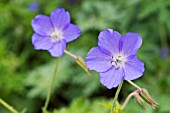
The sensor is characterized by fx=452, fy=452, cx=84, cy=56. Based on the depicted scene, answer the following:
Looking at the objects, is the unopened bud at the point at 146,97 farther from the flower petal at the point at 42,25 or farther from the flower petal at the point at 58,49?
the flower petal at the point at 42,25

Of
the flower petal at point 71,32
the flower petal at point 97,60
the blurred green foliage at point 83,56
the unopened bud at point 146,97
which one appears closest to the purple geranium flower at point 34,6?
the blurred green foliage at point 83,56

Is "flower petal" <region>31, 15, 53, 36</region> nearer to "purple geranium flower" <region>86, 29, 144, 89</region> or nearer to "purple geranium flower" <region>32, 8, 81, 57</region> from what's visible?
"purple geranium flower" <region>32, 8, 81, 57</region>

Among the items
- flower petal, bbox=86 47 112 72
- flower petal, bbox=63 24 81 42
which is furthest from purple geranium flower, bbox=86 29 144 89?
flower petal, bbox=63 24 81 42

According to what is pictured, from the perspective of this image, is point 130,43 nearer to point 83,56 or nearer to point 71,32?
point 71,32

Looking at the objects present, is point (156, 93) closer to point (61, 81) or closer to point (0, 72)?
point (61, 81)

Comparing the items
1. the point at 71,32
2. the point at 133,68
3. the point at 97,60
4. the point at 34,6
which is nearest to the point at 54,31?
the point at 71,32

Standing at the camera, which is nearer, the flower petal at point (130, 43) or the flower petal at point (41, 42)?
the flower petal at point (130, 43)

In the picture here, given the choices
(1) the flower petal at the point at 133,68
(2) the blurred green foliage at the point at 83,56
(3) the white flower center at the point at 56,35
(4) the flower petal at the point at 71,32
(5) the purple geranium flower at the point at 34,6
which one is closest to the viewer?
(1) the flower petal at the point at 133,68

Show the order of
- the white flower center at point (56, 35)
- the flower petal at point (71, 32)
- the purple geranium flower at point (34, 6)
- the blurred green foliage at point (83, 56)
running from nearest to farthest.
Result: the flower petal at point (71, 32) < the white flower center at point (56, 35) < the blurred green foliage at point (83, 56) < the purple geranium flower at point (34, 6)
